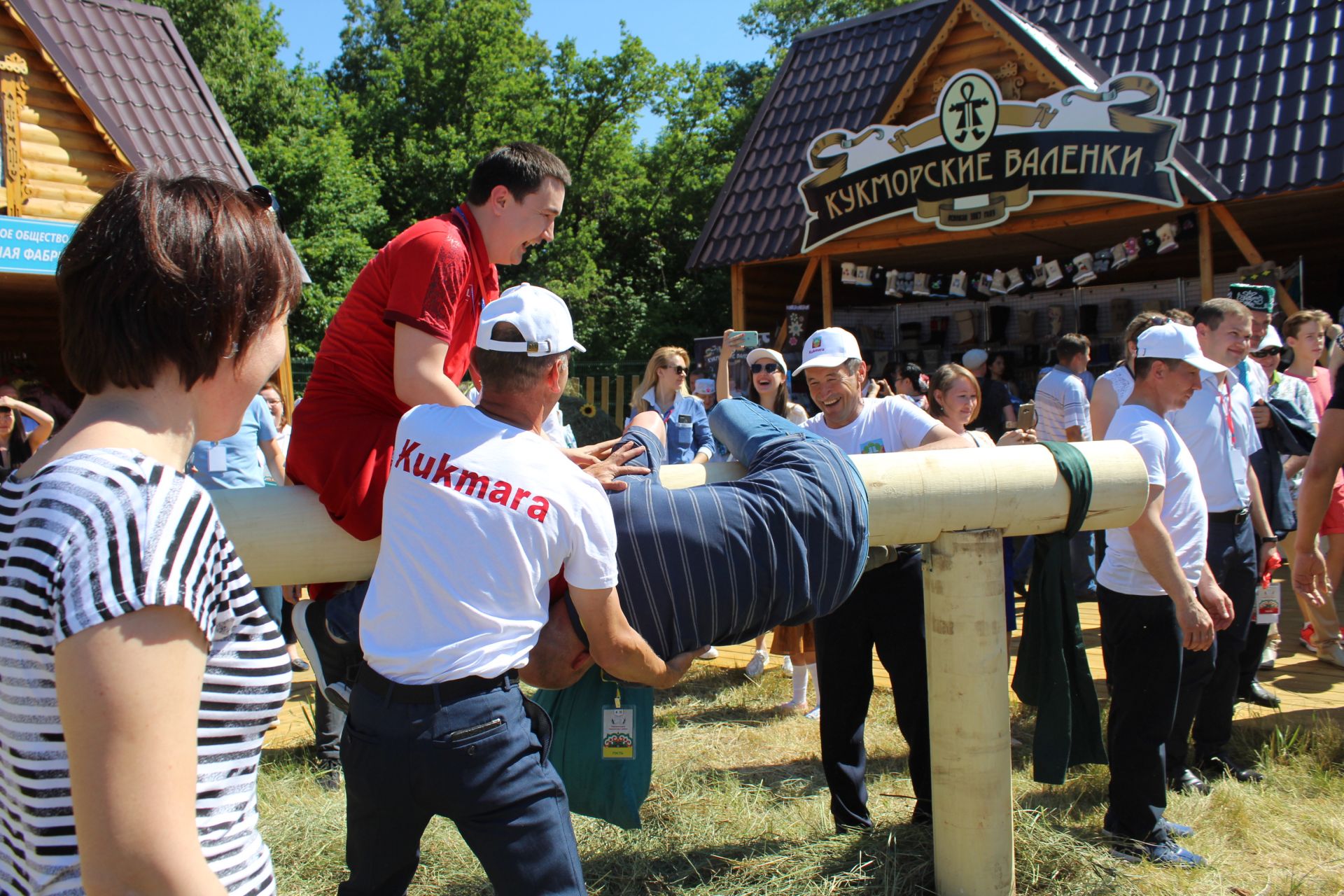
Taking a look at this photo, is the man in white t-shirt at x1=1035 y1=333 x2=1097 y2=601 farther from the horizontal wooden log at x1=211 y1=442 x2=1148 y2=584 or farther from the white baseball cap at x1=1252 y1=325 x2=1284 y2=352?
the horizontal wooden log at x1=211 y1=442 x2=1148 y2=584

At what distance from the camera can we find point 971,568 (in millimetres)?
2623

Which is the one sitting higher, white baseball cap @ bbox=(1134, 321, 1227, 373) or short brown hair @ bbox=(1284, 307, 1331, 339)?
short brown hair @ bbox=(1284, 307, 1331, 339)

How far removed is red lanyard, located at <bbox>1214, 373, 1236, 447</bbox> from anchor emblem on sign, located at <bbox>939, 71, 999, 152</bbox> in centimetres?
586

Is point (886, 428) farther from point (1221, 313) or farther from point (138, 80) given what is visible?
point (138, 80)

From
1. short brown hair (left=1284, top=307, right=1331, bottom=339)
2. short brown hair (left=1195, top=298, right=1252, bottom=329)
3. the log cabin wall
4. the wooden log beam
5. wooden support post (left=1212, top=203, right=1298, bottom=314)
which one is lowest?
short brown hair (left=1195, top=298, right=1252, bottom=329)

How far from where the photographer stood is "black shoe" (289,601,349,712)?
7.72 ft

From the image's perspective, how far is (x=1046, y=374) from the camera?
7348 millimetres

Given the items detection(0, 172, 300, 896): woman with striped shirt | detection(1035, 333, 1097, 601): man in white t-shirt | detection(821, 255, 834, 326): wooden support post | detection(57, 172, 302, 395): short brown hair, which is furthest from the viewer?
detection(821, 255, 834, 326): wooden support post

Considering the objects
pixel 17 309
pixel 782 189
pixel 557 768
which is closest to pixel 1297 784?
pixel 557 768

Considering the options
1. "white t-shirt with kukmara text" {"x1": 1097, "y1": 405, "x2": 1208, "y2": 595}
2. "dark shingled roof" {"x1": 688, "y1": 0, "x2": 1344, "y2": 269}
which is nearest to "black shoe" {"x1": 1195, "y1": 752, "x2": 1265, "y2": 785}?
"white t-shirt with kukmara text" {"x1": 1097, "y1": 405, "x2": 1208, "y2": 595}

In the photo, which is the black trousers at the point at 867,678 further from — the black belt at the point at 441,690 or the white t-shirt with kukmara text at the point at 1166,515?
the black belt at the point at 441,690

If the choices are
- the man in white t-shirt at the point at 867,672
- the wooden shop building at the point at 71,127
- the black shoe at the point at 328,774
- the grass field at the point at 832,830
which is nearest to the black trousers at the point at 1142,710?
the grass field at the point at 832,830

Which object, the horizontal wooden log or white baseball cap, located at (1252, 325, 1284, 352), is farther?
white baseball cap, located at (1252, 325, 1284, 352)

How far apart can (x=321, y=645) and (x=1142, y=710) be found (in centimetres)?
265
